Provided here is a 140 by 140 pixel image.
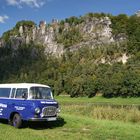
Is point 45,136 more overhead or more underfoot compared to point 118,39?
more underfoot

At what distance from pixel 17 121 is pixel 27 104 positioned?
127cm

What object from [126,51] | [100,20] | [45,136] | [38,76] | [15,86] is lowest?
[45,136]

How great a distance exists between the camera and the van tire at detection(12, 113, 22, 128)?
21.9 metres

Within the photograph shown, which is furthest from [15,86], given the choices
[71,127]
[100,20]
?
[100,20]

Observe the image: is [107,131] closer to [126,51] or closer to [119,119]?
[119,119]

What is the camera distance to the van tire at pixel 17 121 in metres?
21.9

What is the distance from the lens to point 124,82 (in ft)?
368

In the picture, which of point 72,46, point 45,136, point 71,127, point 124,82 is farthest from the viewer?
point 72,46

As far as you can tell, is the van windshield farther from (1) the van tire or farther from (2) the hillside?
(2) the hillside

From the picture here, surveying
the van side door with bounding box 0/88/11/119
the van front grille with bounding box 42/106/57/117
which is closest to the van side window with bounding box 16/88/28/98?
the van side door with bounding box 0/88/11/119

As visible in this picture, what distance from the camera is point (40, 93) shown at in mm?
22703

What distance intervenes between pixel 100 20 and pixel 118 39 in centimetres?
2131

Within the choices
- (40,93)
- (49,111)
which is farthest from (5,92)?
(49,111)

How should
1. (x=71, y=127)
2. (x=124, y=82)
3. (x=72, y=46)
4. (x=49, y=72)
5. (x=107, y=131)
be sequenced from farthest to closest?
(x=72, y=46)
(x=49, y=72)
(x=124, y=82)
(x=71, y=127)
(x=107, y=131)
